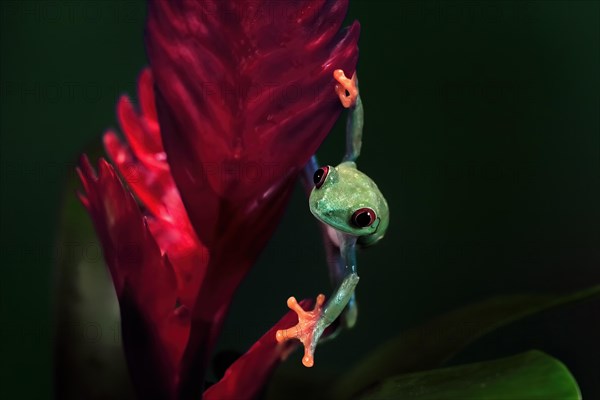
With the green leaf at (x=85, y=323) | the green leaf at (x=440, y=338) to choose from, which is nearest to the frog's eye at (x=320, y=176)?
the green leaf at (x=440, y=338)

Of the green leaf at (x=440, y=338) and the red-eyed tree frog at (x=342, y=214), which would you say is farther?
the green leaf at (x=440, y=338)

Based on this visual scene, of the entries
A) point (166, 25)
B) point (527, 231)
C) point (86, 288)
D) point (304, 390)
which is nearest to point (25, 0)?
point (86, 288)

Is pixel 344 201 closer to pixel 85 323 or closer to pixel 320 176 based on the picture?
pixel 320 176

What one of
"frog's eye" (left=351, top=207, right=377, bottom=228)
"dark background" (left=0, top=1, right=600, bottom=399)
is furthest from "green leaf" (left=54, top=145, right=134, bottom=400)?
"frog's eye" (left=351, top=207, right=377, bottom=228)

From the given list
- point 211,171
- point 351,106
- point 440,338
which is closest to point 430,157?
point 440,338

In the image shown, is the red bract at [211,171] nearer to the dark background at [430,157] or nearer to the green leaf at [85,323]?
the green leaf at [85,323]

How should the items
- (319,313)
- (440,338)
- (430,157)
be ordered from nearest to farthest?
(319,313) < (440,338) < (430,157)

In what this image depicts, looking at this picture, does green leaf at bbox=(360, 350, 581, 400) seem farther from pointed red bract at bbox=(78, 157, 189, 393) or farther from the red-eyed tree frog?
pointed red bract at bbox=(78, 157, 189, 393)
